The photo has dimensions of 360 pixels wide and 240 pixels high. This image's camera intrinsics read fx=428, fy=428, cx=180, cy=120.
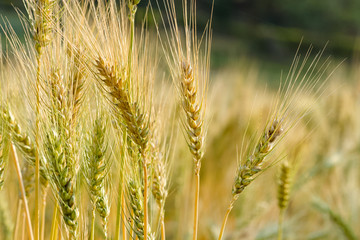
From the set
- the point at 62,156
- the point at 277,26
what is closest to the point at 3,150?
the point at 62,156

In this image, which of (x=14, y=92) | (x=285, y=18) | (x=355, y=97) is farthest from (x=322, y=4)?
(x=14, y=92)

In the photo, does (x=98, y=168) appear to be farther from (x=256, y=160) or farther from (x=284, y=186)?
(x=284, y=186)

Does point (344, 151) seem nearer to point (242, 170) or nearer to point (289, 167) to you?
point (289, 167)

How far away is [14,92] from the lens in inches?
37.6

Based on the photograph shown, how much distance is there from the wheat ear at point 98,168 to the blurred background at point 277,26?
50.8ft

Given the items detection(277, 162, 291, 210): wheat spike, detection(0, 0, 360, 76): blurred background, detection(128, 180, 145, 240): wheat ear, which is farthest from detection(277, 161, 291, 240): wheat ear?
detection(0, 0, 360, 76): blurred background

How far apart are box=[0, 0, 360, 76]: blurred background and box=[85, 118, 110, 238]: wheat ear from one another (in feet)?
50.8

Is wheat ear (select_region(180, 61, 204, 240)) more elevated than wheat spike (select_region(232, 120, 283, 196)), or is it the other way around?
wheat ear (select_region(180, 61, 204, 240))

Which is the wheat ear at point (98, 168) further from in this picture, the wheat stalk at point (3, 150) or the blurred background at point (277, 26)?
the blurred background at point (277, 26)

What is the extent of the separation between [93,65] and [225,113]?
2.16 metres

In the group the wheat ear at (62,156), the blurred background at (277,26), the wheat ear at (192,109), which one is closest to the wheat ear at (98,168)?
the wheat ear at (62,156)

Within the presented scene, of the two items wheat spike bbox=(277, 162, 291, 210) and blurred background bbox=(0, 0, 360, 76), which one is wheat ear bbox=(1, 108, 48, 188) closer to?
wheat spike bbox=(277, 162, 291, 210)

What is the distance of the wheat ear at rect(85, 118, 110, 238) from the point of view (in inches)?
28.9

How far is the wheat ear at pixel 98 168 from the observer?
2.41 feet
